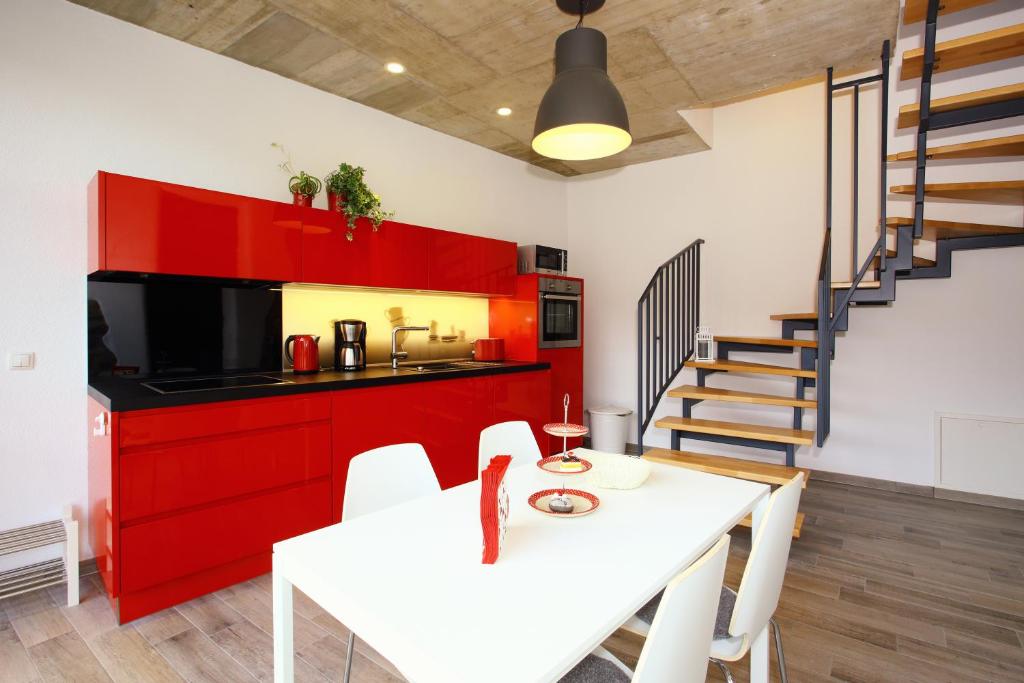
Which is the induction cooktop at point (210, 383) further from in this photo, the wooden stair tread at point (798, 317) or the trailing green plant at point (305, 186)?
the wooden stair tread at point (798, 317)

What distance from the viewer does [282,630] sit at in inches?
50.0

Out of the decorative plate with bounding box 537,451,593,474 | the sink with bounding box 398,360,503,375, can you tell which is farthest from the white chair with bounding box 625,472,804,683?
the sink with bounding box 398,360,503,375

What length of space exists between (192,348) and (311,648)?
1.81 m

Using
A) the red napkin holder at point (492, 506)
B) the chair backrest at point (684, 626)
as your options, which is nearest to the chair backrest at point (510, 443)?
the red napkin holder at point (492, 506)

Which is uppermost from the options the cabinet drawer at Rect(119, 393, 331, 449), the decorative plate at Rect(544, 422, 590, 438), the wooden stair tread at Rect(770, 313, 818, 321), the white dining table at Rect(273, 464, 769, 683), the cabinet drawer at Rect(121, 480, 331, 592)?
the wooden stair tread at Rect(770, 313, 818, 321)

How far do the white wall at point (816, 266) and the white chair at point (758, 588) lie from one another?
3231 millimetres

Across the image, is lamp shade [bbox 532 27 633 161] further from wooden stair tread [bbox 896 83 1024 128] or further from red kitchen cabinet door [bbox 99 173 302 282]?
wooden stair tread [bbox 896 83 1024 128]

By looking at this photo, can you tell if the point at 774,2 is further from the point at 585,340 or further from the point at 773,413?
the point at 585,340

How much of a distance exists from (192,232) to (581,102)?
2.02 metres

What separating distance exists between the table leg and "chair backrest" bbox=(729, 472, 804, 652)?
1110 mm

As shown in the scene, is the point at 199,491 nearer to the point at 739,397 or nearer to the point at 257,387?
the point at 257,387

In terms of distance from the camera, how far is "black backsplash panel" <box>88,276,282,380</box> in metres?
2.66

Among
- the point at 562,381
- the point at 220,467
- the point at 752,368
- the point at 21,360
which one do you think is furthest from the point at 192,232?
the point at 752,368

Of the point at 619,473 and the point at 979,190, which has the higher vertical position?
the point at 979,190
